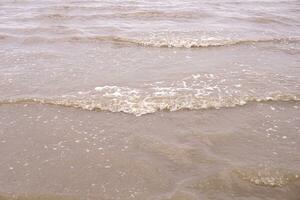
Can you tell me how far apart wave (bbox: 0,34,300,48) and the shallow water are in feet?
0.09

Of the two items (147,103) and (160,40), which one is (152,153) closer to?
(147,103)

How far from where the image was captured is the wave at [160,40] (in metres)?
9.69

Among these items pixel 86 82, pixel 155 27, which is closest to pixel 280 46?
pixel 155 27

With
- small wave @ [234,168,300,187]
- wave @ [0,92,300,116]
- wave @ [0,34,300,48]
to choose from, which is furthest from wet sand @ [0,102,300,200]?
wave @ [0,34,300,48]

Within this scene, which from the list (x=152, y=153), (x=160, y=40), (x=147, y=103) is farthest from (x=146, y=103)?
(x=160, y=40)

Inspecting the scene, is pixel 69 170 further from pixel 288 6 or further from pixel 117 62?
pixel 288 6

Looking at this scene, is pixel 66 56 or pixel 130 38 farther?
pixel 130 38

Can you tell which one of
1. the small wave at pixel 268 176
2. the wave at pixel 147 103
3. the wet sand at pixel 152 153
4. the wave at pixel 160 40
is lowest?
the small wave at pixel 268 176

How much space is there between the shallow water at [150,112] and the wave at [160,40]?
0.03m

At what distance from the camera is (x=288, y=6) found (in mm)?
13969

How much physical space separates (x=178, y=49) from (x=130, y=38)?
1501 millimetres

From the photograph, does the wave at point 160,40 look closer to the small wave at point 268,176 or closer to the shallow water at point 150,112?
the shallow water at point 150,112

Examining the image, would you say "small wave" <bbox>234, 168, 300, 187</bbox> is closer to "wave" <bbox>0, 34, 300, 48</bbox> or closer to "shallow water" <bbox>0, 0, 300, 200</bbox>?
"shallow water" <bbox>0, 0, 300, 200</bbox>

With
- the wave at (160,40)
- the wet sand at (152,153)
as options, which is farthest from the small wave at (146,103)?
the wave at (160,40)
